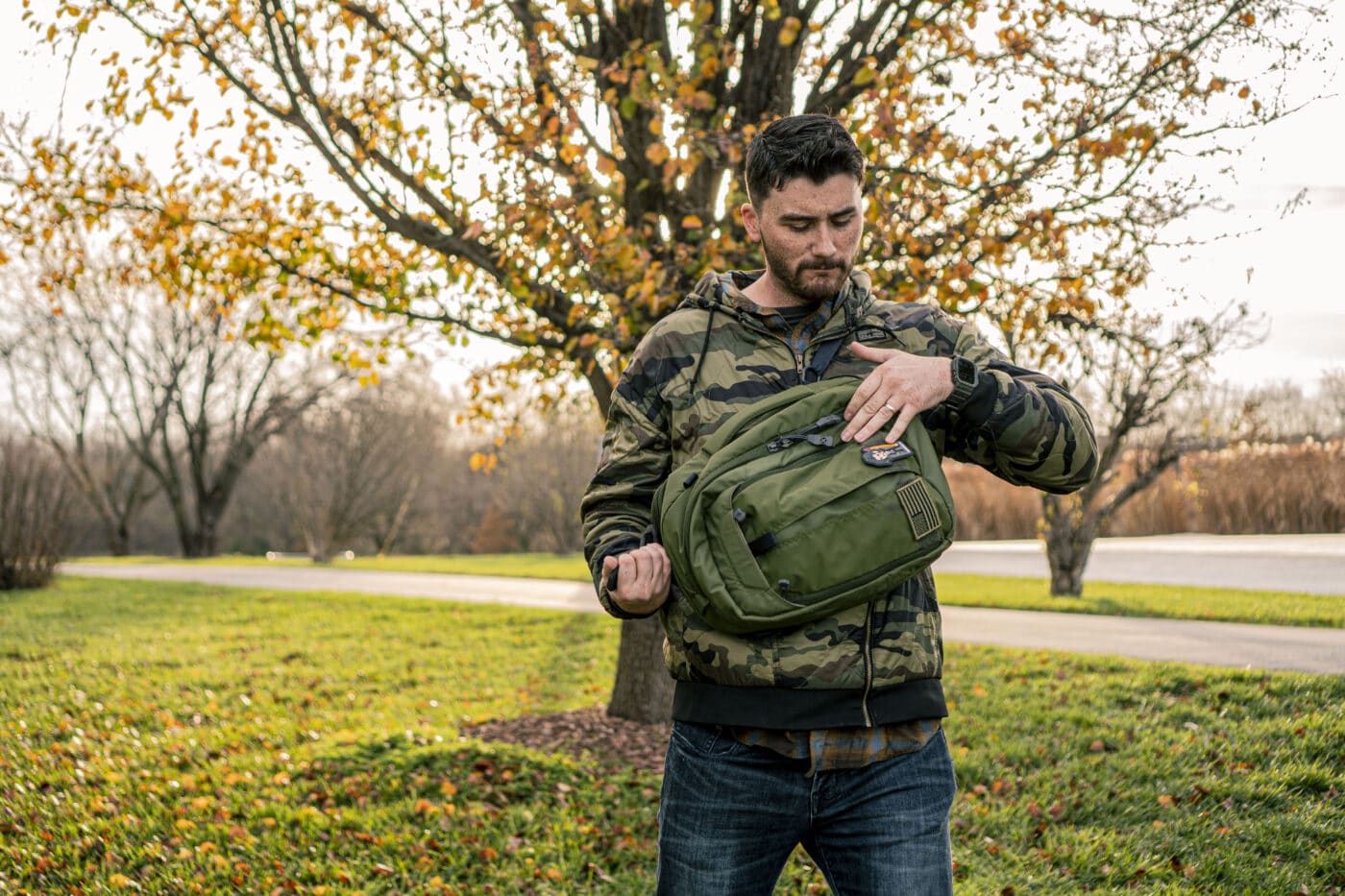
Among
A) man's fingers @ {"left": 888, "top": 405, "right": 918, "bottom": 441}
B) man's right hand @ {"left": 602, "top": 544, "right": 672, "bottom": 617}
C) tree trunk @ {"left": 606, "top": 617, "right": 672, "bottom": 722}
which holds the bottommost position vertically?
tree trunk @ {"left": 606, "top": 617, "right": 672, "bottom": 722}

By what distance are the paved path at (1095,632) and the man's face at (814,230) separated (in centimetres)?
660

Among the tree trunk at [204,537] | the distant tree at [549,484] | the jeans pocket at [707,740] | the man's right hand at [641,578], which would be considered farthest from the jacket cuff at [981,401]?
the tree trunk at [204,537]

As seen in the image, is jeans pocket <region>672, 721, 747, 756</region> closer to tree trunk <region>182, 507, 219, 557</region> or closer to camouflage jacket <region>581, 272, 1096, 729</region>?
camouflage jacket <region>581, 272, 1096, 729</region>

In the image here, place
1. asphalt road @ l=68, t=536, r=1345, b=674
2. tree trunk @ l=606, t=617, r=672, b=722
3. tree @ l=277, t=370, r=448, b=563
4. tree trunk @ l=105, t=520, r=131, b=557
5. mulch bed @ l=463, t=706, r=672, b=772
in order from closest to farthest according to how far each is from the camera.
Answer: mulch bed @ l=463, t=706, r=672, b=772 < tree trunk @ l=606, t=617, r=672, b=722 < asphalt road @ l=68, t=536, r=1345, b=674 < tree @ l=277, t=370, r=448, b=563 < tree trunk @ l=105, t=520, r=131, b=557

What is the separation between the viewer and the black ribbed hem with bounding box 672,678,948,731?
6.70 ft

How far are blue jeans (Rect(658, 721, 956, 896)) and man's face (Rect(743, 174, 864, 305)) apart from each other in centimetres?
95

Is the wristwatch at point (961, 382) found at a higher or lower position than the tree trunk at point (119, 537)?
higher

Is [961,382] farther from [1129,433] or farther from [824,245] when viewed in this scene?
[1129,433]

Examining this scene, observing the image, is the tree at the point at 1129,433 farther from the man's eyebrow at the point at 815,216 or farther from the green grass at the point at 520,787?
the man's eyebrow at the point at 815,216

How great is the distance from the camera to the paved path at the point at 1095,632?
8.06m

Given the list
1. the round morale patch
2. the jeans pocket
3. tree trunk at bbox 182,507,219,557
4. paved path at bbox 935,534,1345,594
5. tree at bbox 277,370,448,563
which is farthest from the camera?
tree trunk at bbox 182,507,219,557

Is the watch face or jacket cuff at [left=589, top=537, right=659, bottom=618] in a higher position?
the watch face

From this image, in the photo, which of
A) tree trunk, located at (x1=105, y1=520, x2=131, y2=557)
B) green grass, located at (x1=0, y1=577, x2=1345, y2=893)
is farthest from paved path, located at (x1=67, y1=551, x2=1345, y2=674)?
tree trunk, located at (x1=105, y1=520, x2=131, y2=557)

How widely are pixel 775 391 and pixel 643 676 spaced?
15.1 feet
